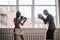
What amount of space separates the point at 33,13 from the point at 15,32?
97cm

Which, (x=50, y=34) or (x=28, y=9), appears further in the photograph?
(x=28, y=9)

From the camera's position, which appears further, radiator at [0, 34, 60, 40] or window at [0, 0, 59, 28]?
window at [0, 0, 59, 28]

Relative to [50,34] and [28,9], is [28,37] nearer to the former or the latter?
[50,34]

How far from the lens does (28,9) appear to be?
4.94 meters

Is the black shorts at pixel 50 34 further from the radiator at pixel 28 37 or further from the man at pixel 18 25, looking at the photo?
the man at pixel 18 25

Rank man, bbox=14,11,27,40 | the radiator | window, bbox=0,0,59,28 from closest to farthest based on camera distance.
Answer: man, bbox=14,11,27,40 → the radiator → window, bbox=0,0,59,28

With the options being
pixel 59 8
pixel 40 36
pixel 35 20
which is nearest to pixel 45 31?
pixel 40 36

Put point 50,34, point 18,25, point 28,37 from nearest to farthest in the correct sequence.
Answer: point 50,34
point 18,25
point 28,37

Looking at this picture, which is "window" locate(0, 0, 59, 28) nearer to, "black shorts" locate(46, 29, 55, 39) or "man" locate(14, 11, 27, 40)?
"man" locate(14, 11, 27, 40)

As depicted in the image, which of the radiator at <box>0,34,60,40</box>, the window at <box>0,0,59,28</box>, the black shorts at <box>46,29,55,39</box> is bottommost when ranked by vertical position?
the radiator at <box>0,34,60,40</box>

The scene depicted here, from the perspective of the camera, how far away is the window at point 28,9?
484 centimetres

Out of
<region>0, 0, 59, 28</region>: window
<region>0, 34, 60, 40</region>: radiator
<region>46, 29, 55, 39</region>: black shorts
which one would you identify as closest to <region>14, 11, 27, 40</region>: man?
<region>0, 34, 60, 40</region>: radiator

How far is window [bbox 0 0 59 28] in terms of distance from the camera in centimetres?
484

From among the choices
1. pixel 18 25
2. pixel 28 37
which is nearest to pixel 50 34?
pixel 28 37
